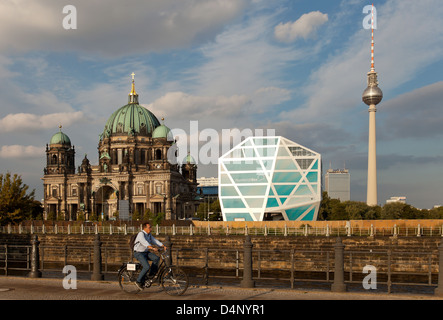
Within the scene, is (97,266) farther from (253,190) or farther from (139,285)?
(253,190)

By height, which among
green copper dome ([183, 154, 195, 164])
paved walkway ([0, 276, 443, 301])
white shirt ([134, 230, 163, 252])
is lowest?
paved walkway ([0, 276, 443, 301])

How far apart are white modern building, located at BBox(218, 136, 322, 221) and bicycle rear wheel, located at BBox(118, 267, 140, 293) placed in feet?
184

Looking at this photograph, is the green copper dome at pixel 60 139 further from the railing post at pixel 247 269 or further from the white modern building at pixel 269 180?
the railing post at pixel 247 269

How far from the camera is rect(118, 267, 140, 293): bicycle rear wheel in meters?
16.3

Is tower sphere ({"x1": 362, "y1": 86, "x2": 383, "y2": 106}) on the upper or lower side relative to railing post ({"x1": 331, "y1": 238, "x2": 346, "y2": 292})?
upper

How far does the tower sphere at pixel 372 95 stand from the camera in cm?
13386

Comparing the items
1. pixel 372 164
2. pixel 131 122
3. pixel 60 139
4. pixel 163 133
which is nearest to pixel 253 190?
pixel 163 133

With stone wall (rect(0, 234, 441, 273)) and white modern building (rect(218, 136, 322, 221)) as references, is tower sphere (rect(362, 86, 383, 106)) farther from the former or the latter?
stone wall (rect(0, 234, 441, 273))

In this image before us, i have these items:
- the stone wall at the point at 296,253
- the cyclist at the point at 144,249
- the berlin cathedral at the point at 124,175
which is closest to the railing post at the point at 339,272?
the cyclist at the point at 144,249


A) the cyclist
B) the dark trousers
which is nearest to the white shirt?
the cyclist

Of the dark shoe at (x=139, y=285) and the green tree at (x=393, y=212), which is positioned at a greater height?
the dark shoe at (x=139, y=285)

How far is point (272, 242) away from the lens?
48.9m

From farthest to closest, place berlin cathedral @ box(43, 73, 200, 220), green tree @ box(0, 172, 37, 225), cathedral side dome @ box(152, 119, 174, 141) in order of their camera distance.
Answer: cathedral side dome @ box(152, 119, 174, 141), berlin cathedral @ box(43, 73, 200, 220), green tree @ box(0, 172, 37, 225)

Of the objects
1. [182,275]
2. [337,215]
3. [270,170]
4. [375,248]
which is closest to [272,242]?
[375,248]
